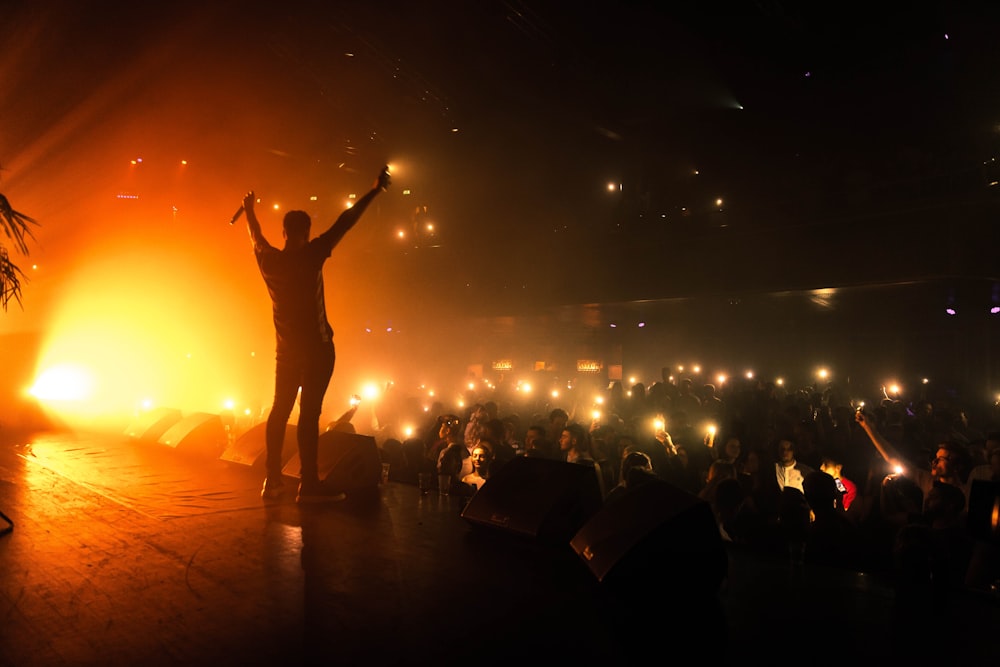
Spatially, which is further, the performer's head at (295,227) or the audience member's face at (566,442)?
the audience member's face at (566,442)

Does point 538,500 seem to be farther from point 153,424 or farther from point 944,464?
point 153,424

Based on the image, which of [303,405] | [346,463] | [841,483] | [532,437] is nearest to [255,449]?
[346,463]

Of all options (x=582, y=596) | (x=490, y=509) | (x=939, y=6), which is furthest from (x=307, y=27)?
(x=939, y=6)

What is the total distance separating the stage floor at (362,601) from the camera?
5.23 ft

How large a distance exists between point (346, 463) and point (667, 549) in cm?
245

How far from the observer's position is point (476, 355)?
19.8 m

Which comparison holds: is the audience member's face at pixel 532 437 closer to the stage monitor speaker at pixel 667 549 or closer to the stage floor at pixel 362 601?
the stage floor at pixel 362 601

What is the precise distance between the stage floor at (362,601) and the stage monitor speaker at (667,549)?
0.08 meters

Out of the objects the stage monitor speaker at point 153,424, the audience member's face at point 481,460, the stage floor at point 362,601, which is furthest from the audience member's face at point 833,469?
the stage monitor speaker at point 153,424

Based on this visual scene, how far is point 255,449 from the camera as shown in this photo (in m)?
4.51

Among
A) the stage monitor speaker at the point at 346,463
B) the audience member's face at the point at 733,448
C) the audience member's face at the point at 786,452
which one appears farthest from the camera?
the audience member's face at the point at 733,448

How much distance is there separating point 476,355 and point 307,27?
44.7ft

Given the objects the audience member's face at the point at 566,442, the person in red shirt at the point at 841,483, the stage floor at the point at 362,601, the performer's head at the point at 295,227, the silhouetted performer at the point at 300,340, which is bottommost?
the stage floor at the point at 362,601

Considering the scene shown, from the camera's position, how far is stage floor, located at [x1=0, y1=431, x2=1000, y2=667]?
1.59 m
